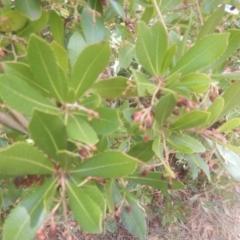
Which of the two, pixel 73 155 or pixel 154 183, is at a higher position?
pixel 73 155

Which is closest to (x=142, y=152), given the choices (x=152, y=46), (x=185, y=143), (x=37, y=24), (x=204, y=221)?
(x=185, y=143)

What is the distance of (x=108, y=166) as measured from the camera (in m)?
0.55

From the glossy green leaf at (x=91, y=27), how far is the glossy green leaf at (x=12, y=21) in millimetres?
104

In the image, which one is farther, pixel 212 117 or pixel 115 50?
pixel 115 50

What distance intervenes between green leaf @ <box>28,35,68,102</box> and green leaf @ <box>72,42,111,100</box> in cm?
2

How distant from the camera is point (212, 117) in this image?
2.24 feet

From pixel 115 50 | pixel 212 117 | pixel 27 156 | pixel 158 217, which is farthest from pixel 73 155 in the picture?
pixel 158 217

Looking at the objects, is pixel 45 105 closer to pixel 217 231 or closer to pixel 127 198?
pixel 127 198

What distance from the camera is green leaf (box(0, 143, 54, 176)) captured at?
48 cm

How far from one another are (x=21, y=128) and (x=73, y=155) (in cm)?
11

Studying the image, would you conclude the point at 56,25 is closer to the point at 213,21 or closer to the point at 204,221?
the point at 213,21

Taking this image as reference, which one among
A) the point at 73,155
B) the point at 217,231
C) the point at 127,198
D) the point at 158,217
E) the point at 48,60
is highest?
the point at 48,60

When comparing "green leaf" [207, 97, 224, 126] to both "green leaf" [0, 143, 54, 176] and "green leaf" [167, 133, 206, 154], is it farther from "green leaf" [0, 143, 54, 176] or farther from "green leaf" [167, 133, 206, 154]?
"green leaf" [0, 143, 54, 176]

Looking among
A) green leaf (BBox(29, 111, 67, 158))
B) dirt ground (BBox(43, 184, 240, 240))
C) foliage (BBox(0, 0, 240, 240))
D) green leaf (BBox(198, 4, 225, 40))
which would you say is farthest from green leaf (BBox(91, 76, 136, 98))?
dirt ground (BBox(43, 184, 240, 240))
